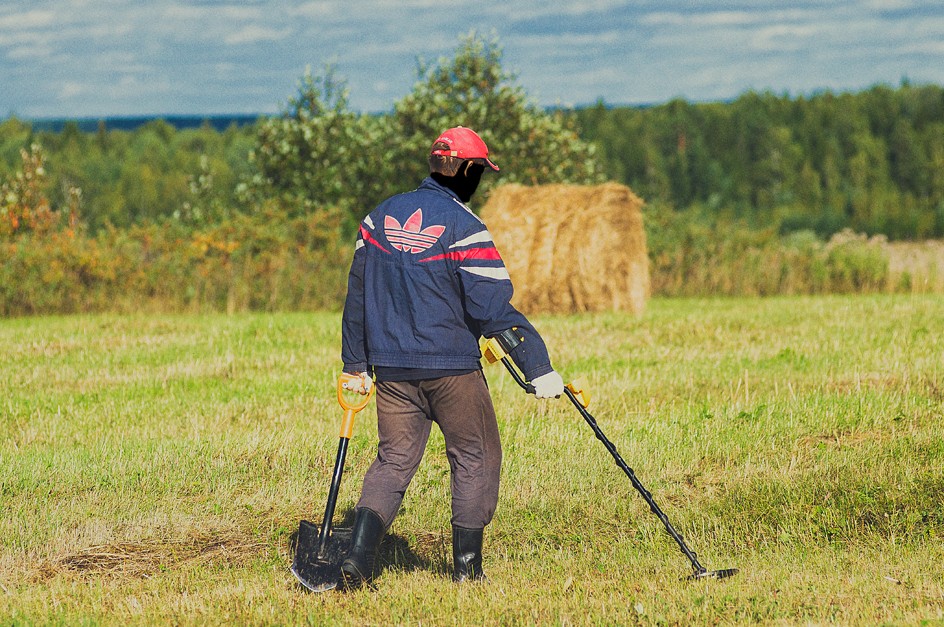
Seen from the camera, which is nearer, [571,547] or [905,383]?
[571,547]

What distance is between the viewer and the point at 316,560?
579 centimetres

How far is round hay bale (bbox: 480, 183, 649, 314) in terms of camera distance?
17.7m

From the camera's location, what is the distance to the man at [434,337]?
18.2ft

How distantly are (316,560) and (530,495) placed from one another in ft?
7.28

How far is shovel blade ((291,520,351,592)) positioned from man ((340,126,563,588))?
95mm

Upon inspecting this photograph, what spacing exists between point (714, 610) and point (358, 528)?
1.73 metres

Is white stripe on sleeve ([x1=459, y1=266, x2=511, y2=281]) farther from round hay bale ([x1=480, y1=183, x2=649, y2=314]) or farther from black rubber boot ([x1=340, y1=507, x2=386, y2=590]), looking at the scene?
round hay bale ([x1=480, y1=183, x2=649, y2=314])

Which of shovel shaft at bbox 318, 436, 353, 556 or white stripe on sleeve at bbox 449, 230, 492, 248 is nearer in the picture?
white stripe on sleeve at bbox 449, 230, 492, 248

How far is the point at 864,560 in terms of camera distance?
21.2 ft

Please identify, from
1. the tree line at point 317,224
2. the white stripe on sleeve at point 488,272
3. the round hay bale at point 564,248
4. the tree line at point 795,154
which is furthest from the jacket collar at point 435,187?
the tree line at point 795,154

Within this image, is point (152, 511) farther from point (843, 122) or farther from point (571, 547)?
point (843, 122)

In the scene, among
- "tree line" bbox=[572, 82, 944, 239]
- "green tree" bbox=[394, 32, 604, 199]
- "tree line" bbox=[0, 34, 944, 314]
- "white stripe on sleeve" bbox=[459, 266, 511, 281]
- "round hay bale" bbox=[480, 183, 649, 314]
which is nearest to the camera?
"white stripe on sleeve" bbox=[459, 266, 511, 281]

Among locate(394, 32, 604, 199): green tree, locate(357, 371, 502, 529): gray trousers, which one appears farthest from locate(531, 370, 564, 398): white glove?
locate(394, 32, 604, 199): green tree

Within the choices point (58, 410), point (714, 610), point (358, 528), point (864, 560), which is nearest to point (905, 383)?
point (864, 560)
